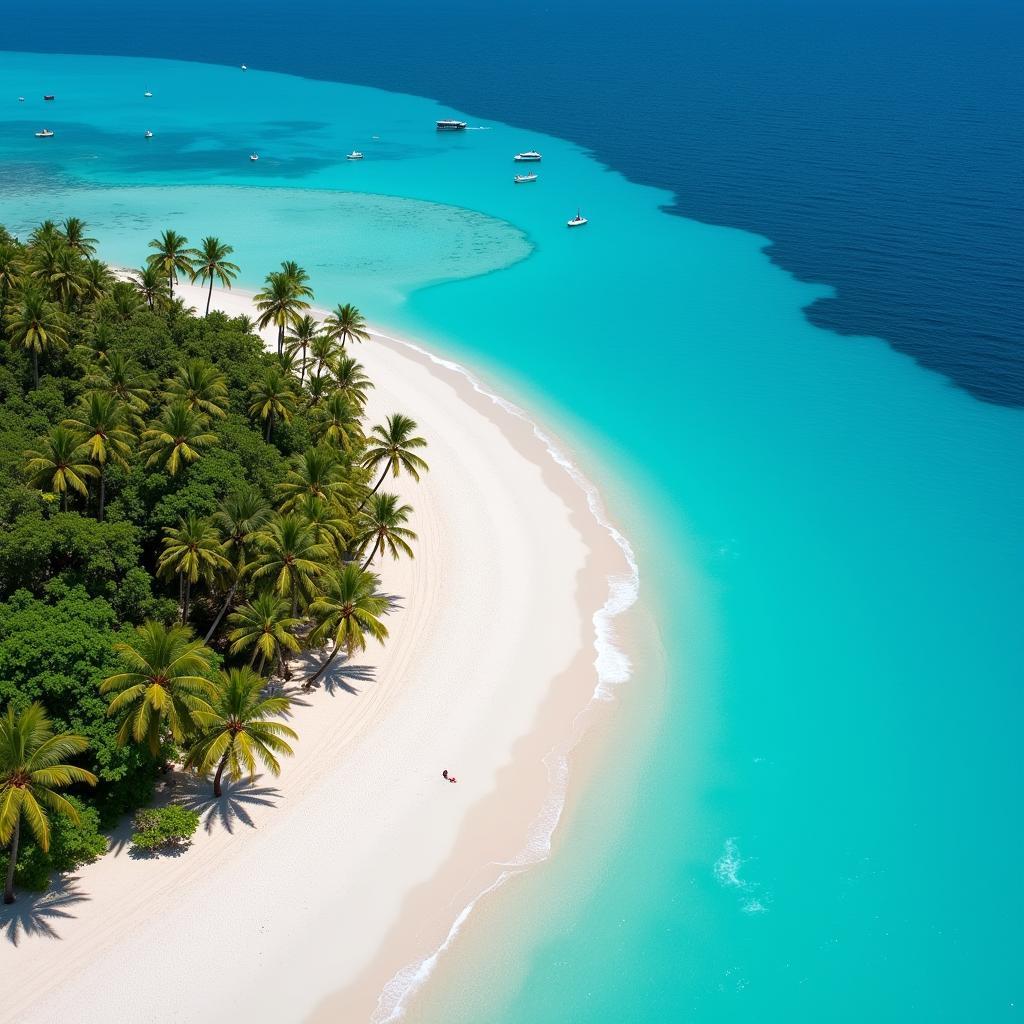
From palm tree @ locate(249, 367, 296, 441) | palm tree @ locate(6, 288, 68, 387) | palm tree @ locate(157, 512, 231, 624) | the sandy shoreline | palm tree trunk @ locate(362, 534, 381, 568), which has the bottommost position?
the sandy shoreline

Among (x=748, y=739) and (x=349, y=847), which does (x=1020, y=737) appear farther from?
(x=349, y=847)

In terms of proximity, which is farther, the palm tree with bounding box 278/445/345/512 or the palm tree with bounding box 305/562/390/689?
the palm tree with bounding box 278/445/345/512

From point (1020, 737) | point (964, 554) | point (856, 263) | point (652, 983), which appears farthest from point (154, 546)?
point (856, 263)

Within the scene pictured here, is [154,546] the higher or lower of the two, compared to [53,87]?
lower

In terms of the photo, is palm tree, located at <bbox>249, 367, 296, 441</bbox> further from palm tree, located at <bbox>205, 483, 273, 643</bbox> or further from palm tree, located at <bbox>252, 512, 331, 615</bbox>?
palm tree, located at <bbox>252, 512, 331, 615</bbox>

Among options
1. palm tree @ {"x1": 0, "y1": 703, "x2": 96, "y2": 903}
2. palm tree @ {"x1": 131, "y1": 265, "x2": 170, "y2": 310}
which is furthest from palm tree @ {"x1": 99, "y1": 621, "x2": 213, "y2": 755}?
palm tree @ {"x1": 131, "y1": 265, "x2": 170, "y2": 310}

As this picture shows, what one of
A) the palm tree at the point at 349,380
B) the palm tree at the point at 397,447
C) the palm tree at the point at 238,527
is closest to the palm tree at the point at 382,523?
the palm tree at the point at 397,447

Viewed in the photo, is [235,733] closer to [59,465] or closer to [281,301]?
[59,465]
